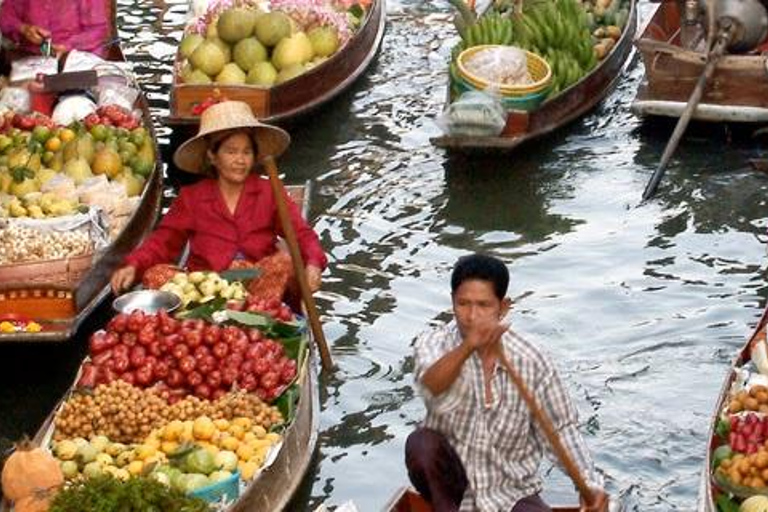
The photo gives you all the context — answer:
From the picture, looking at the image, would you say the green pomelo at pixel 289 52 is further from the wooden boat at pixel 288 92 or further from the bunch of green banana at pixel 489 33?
the bunch of green banana at pixel 489 33

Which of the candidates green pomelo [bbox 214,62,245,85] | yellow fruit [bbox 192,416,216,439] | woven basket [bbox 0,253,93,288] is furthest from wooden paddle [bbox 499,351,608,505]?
green pomelo [bbox 214,62,245,85]

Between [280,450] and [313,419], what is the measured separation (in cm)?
73

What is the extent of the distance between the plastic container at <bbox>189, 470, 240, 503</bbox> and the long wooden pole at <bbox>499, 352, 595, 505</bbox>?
131 cm

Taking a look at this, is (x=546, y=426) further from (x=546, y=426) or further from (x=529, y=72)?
(x=529, y=72)

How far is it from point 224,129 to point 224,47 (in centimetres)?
391

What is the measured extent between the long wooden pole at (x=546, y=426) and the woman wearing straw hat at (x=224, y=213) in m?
2.68

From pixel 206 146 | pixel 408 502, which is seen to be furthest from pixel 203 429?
pixel 206 146

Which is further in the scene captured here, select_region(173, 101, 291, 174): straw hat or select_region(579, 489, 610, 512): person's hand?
select_region(173, 101, 291, 174): straw hat

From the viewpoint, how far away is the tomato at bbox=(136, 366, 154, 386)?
7082 mm

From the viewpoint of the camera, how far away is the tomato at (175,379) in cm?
709

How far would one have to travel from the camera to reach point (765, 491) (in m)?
6.07

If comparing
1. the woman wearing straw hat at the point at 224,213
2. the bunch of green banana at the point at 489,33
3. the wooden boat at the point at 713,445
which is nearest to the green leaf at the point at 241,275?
the woman wearing straw hat at the point at 224,213

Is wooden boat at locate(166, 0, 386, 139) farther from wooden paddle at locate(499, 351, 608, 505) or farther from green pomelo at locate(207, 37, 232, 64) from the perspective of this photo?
wooden paddle at locate(499, 351, 608, 505)

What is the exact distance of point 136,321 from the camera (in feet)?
24.0
